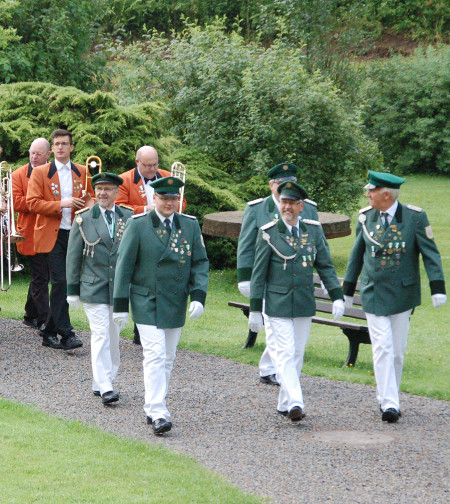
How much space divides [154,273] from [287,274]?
1.03m

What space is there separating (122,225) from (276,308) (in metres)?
1.57

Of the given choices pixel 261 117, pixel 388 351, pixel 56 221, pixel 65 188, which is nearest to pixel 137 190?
pixel 65 188

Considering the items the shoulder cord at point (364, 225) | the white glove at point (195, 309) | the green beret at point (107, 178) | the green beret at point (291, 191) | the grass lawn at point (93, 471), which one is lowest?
the grass lawn at point (93, 471)

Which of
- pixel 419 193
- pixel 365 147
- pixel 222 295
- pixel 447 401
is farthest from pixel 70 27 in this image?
pixel 447 401

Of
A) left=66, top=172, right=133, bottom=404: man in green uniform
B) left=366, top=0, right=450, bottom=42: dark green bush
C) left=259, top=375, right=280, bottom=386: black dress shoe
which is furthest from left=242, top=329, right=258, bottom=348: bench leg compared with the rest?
left=366, top=0, right=450, bottom=42: dark green bush

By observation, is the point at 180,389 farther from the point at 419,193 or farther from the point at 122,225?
the point at 419,193

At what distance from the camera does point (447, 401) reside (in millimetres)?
7969

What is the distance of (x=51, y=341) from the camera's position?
9742 millimetres

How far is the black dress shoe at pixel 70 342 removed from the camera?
961 centimetres

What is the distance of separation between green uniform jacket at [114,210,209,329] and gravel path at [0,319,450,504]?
0.85m

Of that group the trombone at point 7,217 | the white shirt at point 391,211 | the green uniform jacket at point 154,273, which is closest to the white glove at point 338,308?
the white shirt at point 391,211

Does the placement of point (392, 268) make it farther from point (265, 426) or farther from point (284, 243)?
point (265, 426)

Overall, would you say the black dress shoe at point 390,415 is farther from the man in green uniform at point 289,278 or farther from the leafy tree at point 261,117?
the leafy tree at point 261,117

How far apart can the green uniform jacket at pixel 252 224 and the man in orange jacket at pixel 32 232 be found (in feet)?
9.56
